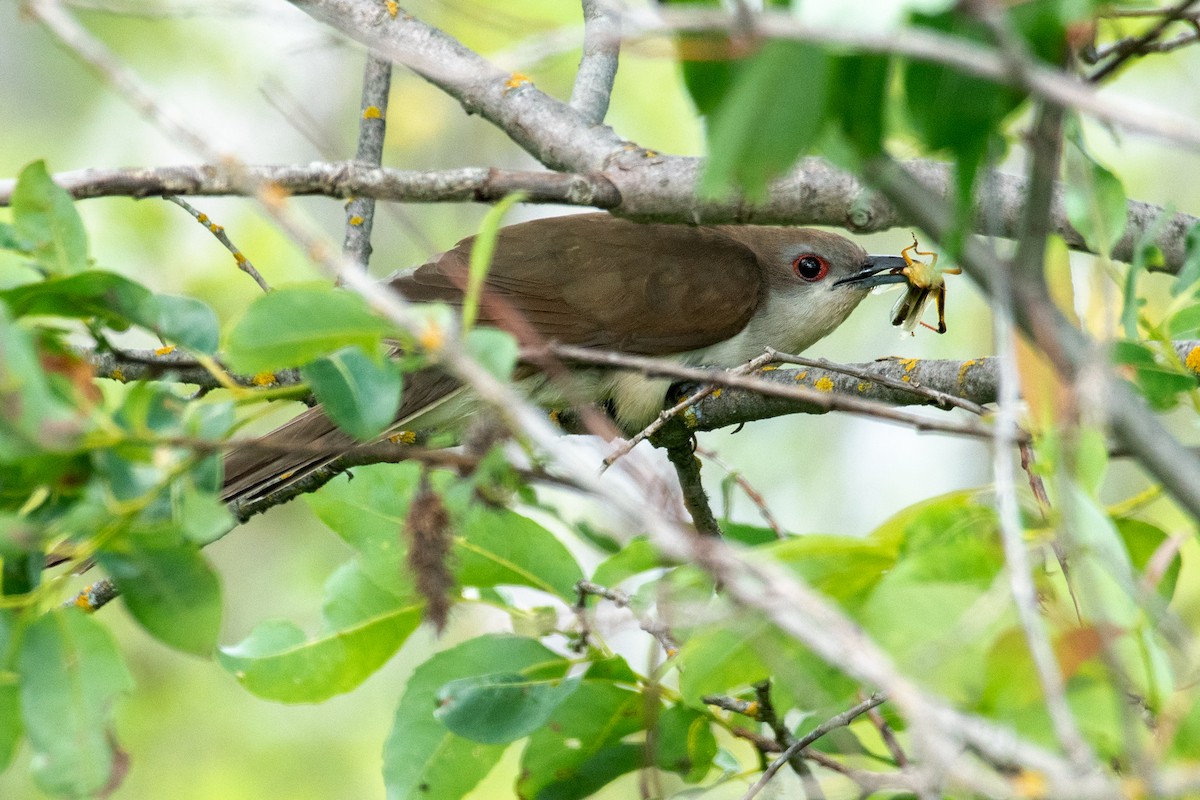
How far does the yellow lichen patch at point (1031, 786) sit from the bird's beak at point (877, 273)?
4109 millimetres

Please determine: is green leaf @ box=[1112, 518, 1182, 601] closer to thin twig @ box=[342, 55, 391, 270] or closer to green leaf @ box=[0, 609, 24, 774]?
green leaf @ box=[0, 609, 24, 774]

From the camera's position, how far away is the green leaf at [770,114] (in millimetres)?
1098

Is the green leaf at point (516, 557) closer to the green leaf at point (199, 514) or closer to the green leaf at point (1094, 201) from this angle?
the green leaf at point (199, 514)

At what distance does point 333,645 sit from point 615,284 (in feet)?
8.99

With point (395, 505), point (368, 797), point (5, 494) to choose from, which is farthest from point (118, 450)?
point (368, 797)

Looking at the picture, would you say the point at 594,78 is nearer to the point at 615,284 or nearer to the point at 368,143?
the point at 368,143

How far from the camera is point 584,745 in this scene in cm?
214

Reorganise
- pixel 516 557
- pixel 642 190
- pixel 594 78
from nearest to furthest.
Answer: pixel 516 557
pixel 642 190
pixel 594 78

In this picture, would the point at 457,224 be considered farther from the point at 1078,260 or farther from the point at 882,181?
the point at 882,181

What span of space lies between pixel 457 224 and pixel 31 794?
16.2 feet

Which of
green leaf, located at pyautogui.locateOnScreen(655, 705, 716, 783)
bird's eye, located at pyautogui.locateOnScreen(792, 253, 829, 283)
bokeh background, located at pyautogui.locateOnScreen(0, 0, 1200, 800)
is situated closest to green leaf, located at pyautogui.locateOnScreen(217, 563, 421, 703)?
green leaf, located at pyautogui.locateOnScreen(655, 705, 716, 783)

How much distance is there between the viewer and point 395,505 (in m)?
2.06

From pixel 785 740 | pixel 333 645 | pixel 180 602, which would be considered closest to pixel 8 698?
pixel 180 602

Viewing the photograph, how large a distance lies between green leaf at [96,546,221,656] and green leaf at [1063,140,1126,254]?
3.86ft
